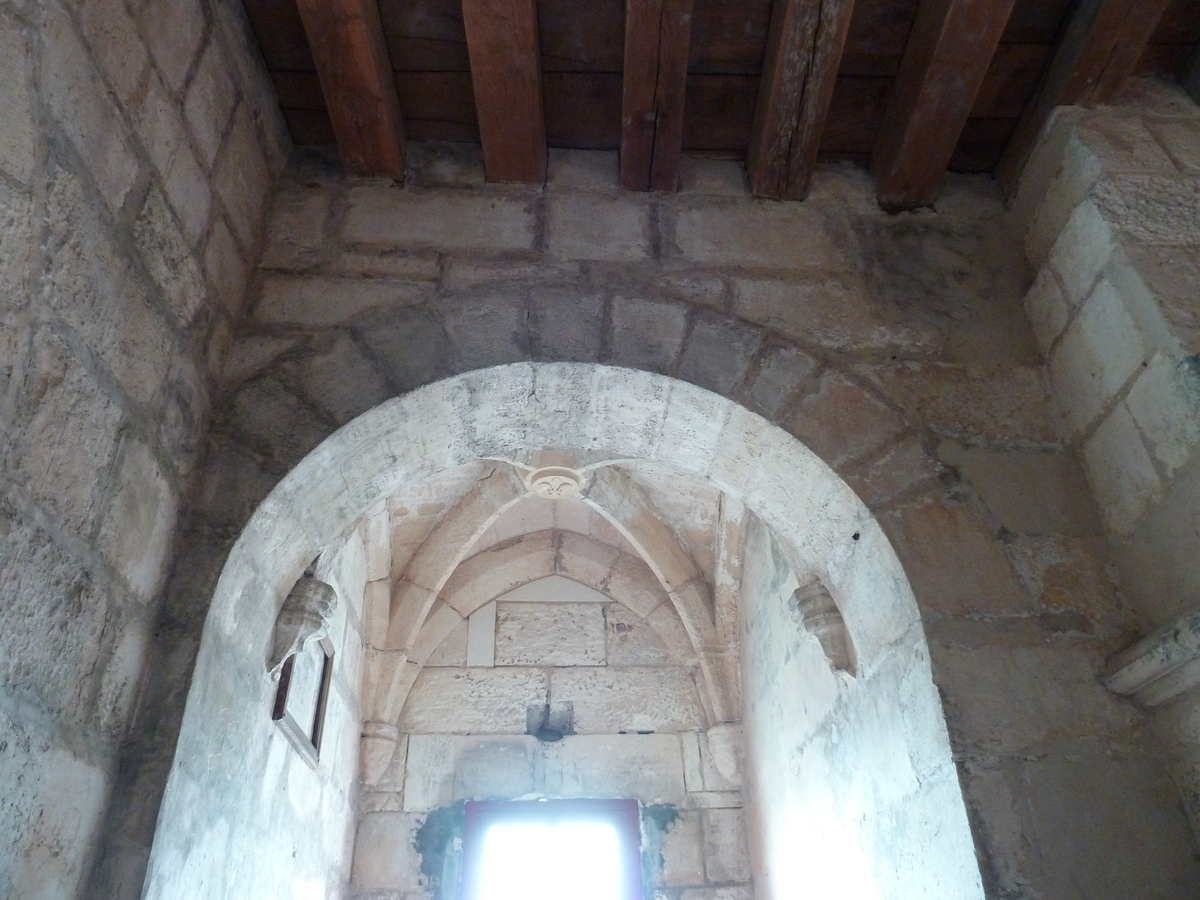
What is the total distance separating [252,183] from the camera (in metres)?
2.15

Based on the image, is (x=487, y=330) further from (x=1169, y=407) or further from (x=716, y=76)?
(x=1169, y=407)

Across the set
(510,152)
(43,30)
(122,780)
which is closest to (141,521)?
(122,780)

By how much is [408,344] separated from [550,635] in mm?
2449

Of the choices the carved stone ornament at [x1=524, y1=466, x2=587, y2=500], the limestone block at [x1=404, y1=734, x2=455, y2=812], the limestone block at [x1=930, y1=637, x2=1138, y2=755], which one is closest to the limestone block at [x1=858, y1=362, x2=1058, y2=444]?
the limestone block at [x1=930, y1=637, x2=1138, y2=755]

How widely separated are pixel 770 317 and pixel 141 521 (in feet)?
4.67

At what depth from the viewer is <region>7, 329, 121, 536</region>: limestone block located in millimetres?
1237

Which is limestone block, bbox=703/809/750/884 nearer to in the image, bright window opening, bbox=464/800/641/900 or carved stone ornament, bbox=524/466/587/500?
bright window opening, bbox=464/800/641/900

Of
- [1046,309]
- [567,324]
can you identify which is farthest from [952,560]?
[567,324]

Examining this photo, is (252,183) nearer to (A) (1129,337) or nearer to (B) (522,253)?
(B) (522,253)

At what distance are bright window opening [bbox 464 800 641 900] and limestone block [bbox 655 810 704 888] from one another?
122mm

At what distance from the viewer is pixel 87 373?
55.0 inches

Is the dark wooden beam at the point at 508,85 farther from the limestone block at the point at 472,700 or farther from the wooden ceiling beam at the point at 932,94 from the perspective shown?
the limestone block at the point at 472,700

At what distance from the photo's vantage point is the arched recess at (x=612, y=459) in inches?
62.8

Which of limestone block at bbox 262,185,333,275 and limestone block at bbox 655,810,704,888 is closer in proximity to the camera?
limestone block at bbox 262,185,333,275
